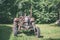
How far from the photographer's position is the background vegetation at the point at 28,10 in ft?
69.9

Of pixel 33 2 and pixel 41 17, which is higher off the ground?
pixel 33 2

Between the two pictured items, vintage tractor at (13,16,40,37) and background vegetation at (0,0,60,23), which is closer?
vintage tractor at (13,16,40,37)

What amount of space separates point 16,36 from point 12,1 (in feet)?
37.3

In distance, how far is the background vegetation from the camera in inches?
839

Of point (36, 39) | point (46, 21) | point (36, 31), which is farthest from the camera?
point (46, 21)

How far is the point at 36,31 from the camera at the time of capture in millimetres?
11742

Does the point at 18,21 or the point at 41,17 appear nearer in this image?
the point at 18,21

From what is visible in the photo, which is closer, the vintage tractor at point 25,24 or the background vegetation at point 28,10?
the vintage tractor at point 25,24

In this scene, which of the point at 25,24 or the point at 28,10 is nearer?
the point at 25,24

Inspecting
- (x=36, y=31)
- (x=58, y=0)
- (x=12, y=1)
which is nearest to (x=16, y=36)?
(x=36, y=31)

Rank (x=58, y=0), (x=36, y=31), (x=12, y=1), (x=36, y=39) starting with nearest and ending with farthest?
1. (x=36, y=39)
2. (x=36, y=31)
3. (x=58, y=0)
4. (x=12, y=1)

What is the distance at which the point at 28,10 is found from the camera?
21828 millimetres

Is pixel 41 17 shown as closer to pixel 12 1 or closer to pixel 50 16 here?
pixel 50 16

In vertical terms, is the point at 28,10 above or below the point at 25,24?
above
